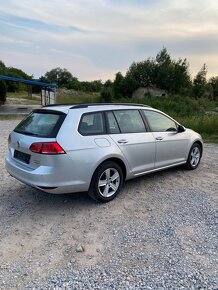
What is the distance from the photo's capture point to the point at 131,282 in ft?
9.25

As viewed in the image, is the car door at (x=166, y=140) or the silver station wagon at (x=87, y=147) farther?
the car door at (x=166, y=140)

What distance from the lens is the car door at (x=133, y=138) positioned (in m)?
4.78

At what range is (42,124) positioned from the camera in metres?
4.38

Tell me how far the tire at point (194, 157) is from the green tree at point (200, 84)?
37.6m

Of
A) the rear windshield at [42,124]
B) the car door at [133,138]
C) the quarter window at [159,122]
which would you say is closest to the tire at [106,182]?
the car door at [133,138]

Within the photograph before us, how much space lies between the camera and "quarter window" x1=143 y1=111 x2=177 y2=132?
5.50m

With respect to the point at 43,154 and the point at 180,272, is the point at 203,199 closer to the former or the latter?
the point at 180,272

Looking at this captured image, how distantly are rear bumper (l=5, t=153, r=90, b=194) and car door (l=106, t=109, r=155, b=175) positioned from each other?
0.93m

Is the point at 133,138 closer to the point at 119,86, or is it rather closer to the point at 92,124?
the point at 92,124

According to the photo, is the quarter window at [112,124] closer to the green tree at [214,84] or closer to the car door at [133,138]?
the car door at [133,138]

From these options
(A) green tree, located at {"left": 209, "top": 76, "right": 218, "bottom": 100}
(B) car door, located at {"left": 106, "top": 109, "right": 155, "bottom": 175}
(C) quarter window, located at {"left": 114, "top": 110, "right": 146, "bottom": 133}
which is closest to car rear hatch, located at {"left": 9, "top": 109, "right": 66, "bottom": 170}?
(B) car door, located at {"left": 106, "top": 109, "right": 155, "bottom": 175}

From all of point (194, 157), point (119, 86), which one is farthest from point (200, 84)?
point (194, 157)

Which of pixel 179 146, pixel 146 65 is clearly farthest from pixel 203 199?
pixel 146 65

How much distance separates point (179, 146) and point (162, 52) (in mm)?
38767
